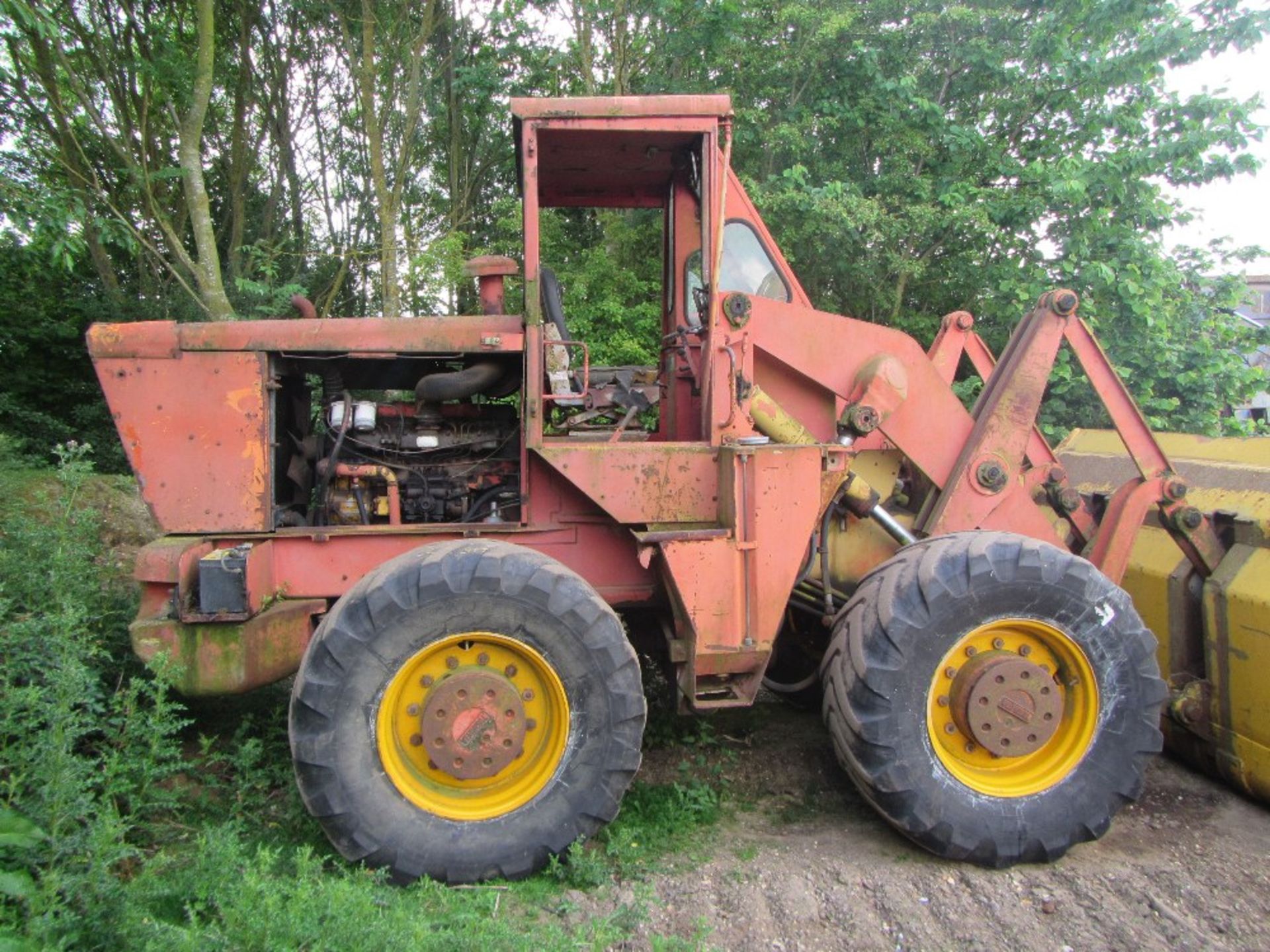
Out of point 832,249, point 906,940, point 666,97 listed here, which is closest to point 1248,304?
point 832,249

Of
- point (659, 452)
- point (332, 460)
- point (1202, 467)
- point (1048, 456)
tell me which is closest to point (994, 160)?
point (1202, 467)

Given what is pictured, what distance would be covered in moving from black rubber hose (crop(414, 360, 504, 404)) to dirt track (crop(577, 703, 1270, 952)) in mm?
2172

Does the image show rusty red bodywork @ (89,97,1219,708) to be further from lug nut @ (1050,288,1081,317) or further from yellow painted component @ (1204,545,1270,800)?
yellow painted component @ (1204,545,1270,800)

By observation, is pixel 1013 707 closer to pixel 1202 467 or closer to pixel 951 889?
pixel 951 889

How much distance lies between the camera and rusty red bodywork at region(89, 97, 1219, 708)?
352 cm

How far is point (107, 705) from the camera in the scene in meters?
4.08

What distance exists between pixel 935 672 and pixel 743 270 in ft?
6.73

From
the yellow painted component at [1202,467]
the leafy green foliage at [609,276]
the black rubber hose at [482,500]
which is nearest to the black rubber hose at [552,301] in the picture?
the black rubber hose at [482,500]

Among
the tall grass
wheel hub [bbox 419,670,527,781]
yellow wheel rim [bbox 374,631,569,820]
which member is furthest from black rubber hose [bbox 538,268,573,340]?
the tall grass

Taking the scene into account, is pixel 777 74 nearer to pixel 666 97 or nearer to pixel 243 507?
pixel 666 97

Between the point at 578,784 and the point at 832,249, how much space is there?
7.63 metres

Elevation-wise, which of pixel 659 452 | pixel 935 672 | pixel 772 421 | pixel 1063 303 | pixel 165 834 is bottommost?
pixel 165 834

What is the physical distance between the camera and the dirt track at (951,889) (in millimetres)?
2967

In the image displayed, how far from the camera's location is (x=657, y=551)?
355cm
